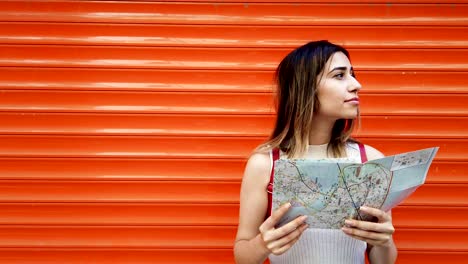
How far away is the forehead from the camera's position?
7.72 feet

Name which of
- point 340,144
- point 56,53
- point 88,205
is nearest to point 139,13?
point 56,53

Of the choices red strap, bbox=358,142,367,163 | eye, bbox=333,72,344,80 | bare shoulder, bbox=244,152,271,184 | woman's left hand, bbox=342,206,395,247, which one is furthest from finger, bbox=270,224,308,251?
eye, bbox=333,72,344,80

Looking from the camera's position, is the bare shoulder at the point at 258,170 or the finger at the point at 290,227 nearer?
the finger at the point at 290,227

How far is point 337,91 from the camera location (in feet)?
7.60

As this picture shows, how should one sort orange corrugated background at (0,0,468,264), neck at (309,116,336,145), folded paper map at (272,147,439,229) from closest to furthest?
folded paper map at (272,147,439,229)
neck at (309,116,336,145)
orange corrugated background at (0,0,468,264)

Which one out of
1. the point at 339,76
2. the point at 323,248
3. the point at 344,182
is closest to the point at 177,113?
the point at 339,76

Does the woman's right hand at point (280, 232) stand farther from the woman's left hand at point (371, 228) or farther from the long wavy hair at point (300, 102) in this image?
the long wavy hair at point (300, 102)

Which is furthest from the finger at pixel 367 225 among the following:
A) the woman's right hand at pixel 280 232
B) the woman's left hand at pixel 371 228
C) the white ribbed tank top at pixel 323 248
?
the white ribbed tank top at pixel 323 248

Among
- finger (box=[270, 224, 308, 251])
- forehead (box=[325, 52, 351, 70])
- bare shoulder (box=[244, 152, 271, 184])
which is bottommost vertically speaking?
finger (box=[270, 224, 308, 251])

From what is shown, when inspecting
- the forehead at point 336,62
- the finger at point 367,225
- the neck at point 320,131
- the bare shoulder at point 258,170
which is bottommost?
the finger at point 367,225

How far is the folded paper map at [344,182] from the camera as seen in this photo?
1.87m

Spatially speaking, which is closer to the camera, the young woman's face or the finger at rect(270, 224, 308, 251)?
the finger at rect(270, 224, 308, 251)

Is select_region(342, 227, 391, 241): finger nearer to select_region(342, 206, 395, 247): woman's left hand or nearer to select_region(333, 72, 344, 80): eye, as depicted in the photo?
select_region(342, 206, 395, 247): woman's left hand

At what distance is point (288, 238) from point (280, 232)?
0.14ft
